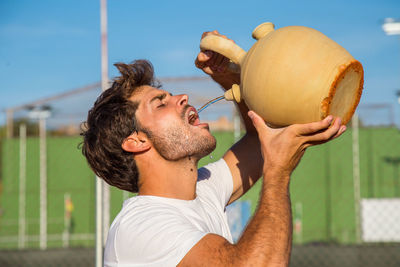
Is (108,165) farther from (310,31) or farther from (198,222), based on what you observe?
(310,31)

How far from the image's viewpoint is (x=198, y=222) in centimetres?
170

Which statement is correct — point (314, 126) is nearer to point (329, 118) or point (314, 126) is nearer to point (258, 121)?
point (329, 118)

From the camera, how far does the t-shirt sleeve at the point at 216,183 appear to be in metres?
2.03

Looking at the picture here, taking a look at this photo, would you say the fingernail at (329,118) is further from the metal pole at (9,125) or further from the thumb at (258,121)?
the metal pole at (9,125)

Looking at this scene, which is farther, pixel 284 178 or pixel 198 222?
pixel 198 222

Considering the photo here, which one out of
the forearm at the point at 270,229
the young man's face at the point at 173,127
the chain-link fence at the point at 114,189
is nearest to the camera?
the forearm at the point at 270,229

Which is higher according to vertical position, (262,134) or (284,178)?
(262,134)

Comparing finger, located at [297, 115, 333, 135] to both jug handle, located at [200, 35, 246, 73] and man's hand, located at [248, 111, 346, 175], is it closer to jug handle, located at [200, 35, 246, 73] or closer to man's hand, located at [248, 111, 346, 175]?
man's hand, located at [248, 111, 346, 175]

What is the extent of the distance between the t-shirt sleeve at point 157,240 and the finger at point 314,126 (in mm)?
421

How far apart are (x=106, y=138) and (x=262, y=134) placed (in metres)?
0.66

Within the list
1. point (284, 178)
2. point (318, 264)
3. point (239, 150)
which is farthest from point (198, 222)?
point (318, 264)

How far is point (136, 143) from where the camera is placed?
1.85 meters

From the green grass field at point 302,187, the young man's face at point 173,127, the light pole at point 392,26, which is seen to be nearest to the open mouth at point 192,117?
the young man's face at point 173,127

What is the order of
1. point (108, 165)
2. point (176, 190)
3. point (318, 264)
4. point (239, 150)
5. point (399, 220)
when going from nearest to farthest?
1. point (176, 190)
2. point (108, 165)
3. point (239, 150)
4. point (318, 264)
5. point (399, 220)
